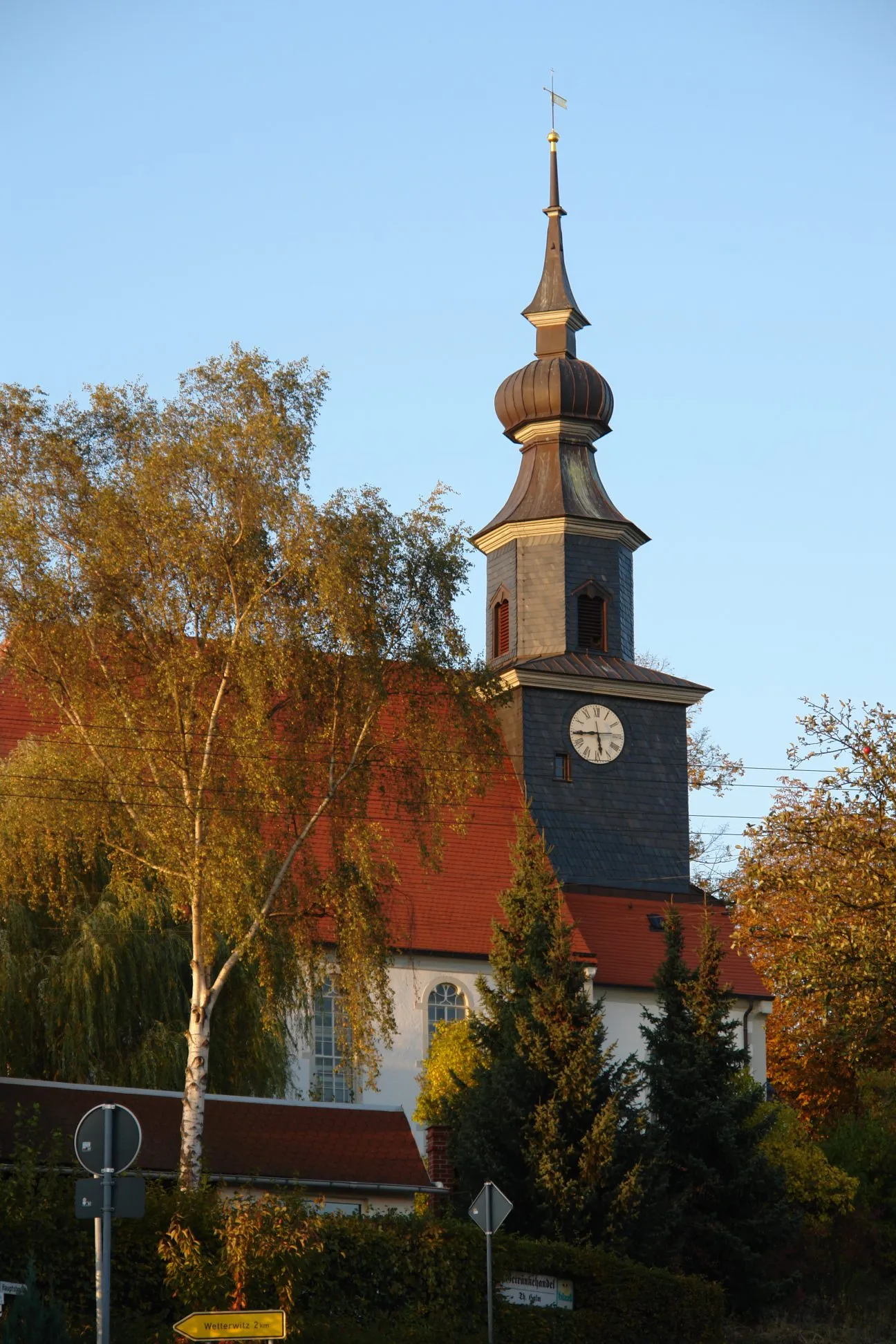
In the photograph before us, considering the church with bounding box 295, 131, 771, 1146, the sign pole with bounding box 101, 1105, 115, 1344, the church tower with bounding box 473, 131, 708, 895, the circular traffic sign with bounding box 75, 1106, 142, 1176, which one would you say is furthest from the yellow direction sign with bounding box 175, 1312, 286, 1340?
the church tower with bounding box 473, 131, 708, 895

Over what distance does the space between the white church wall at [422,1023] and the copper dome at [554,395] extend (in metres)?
12.1

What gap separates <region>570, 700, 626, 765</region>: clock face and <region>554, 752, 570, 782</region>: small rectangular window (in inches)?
12.1

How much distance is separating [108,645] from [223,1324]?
1037 cm

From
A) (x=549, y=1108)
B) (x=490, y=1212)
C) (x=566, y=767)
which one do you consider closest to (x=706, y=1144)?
(x=549, y=1108)

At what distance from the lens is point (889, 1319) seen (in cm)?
2488

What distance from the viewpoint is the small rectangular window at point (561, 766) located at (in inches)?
1442

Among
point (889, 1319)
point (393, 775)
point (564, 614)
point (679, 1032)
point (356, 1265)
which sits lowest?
point (889, 1319)

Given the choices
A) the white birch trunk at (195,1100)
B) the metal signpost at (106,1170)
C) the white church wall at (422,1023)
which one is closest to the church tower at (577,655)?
the white church wall at (422,1023)

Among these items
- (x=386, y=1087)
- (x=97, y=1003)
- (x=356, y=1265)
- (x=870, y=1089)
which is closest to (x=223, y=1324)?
(x=356, y=1265)

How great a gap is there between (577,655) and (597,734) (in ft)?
5.69

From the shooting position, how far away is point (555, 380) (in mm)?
39188

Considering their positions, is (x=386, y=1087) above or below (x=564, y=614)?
below

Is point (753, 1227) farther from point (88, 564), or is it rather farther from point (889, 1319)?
point (88, 564)

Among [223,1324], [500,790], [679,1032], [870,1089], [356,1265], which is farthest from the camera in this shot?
[500,790]
